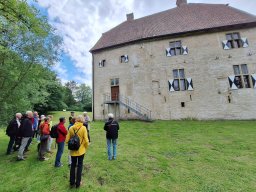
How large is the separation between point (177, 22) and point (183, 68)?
5.70 meters

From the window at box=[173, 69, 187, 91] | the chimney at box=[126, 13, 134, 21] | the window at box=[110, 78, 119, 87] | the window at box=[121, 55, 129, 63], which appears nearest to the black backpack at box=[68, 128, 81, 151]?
the window at box=[173, 69, 187, 91]

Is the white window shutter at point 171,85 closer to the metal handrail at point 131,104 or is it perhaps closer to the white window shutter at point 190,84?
the white window shutter at point 190,84

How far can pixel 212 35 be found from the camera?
16172mm

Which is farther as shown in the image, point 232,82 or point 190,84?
point 190,84

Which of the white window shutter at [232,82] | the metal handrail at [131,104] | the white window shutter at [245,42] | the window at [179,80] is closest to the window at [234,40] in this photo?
the white window shutter at [245,42]

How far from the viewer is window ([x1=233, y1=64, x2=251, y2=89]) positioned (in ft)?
48.6

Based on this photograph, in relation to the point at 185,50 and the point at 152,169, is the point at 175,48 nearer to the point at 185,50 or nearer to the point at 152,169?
the point at 185,50

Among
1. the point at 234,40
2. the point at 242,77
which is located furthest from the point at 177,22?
the point at 242,77

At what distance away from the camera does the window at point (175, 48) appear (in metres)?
16.9

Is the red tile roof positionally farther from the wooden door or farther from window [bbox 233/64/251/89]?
the wooden door

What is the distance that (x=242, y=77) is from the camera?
1492 cm

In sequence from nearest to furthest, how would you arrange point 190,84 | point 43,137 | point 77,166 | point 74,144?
1. point 74,144
2. point 77,166
3. point 43,137
4. point 190,84

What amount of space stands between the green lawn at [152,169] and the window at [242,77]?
8162mm

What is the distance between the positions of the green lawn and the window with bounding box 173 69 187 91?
837cm
